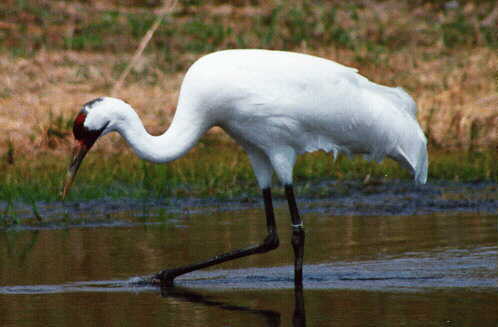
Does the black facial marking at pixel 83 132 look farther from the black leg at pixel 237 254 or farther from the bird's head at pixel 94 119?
the black leg at pixel 237 254

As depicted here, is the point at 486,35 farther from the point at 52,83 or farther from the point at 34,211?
the point at 34,211

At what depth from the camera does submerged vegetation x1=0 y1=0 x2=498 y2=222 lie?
11.0 m

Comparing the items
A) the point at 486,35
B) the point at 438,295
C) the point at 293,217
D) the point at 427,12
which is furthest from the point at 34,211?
the point at 427,12

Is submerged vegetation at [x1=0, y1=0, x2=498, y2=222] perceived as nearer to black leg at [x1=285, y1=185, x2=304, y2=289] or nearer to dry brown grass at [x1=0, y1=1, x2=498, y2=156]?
dry brown grass at [x1=0, y1=1, x2=498, y2=156]

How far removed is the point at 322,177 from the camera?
36.4 feet

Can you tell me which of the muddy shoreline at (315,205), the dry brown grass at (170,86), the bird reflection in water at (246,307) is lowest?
the bird reflection in water at (246,307)

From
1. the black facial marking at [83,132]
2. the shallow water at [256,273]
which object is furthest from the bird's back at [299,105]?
the shallow water at [256,273]

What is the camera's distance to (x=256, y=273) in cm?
751

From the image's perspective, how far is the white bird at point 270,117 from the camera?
724 cm

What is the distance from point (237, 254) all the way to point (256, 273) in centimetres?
26

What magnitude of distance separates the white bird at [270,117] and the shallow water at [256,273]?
1.03 ft

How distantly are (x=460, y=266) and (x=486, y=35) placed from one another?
8.90 m

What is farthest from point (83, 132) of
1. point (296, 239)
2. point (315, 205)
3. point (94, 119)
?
point (315, 205)

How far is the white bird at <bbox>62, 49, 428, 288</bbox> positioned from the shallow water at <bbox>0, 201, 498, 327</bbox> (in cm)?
32
